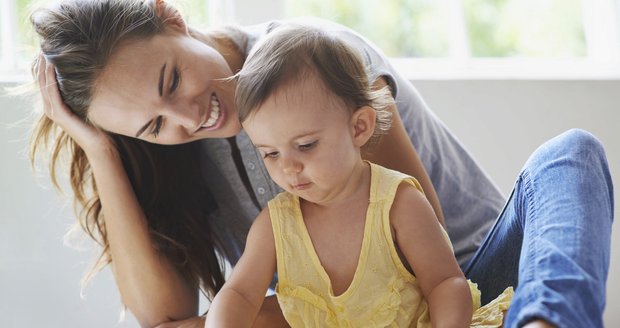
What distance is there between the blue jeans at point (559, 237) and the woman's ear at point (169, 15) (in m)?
0.63

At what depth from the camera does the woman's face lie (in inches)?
53.4

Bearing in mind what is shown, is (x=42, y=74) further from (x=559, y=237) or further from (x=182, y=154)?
(x=559, y=237)

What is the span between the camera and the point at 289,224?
1.29 m

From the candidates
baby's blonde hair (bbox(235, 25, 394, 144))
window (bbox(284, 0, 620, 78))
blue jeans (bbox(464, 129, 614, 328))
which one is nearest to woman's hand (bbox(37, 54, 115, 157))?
baby's blonde hair (bbox(235, 25, 394, 144))

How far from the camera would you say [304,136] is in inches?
46.8

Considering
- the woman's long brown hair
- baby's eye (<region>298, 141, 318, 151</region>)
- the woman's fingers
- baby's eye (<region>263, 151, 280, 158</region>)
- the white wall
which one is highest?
the woman's fingers

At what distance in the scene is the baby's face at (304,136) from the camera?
1185 mm

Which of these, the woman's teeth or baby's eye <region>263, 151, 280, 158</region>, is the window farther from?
baby's eye <region>263, 151, 280, 158</region>

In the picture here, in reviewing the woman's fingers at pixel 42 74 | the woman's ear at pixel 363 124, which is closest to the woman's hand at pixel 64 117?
the woman's fingers at pixel 42 74

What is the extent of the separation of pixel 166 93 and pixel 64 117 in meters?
0.25

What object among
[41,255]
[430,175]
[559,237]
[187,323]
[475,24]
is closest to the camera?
[559,237]

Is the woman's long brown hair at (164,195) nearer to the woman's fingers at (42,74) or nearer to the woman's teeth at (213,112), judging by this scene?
the woman's fingers at (42,74)

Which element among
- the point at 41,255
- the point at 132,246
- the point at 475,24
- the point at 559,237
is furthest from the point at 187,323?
the point at 475,24

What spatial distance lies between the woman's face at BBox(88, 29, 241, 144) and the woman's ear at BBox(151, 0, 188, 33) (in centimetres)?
3
